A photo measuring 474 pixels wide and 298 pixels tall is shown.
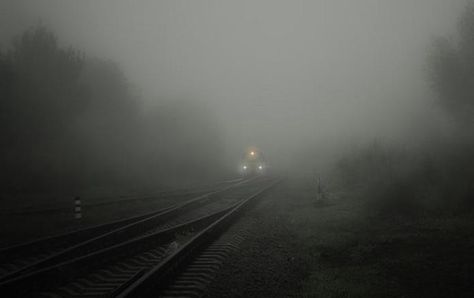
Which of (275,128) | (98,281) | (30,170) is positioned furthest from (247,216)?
(275,128)

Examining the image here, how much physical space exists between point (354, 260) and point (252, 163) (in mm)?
44033

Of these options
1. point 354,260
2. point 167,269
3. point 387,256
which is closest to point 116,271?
point 167,269

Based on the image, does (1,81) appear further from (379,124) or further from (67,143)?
(379,124)

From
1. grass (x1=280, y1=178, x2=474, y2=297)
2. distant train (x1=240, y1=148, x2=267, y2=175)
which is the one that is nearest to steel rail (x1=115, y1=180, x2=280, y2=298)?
grass (x1=280, y1=178, x2=474, y2=297)

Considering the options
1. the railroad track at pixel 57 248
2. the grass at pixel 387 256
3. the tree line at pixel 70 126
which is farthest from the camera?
the tree line at pixel 70 126

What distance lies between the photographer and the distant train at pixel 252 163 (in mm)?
52594

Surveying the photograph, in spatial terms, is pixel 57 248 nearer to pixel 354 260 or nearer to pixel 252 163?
pixel 354 260

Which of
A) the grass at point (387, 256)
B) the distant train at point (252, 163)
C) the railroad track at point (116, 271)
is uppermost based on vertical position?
the distant train at point (252, 163)

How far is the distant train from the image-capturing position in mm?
52594

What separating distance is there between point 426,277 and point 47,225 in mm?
14038

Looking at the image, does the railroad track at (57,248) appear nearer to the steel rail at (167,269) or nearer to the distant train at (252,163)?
the steel rail at (167,269)

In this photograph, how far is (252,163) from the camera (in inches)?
2089

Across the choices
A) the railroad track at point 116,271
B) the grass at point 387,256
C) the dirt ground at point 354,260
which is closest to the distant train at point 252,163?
the grass at point 387,256

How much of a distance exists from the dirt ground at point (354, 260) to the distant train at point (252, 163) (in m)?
A: 37.8
